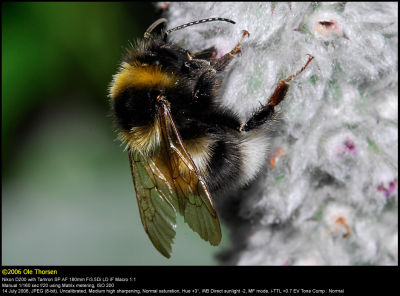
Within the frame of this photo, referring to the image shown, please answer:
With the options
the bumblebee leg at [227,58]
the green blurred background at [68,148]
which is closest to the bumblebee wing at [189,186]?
the bumblebee leg at [227,58]

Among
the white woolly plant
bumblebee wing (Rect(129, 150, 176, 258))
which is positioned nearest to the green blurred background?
the white woolly plant

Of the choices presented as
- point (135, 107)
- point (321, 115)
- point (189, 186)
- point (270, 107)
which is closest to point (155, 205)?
point (189, 186)

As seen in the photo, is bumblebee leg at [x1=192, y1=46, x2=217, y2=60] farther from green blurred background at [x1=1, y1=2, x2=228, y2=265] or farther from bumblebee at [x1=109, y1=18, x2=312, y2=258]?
green blurred background at [x1=1, y1=2, x2=228, y2=265]

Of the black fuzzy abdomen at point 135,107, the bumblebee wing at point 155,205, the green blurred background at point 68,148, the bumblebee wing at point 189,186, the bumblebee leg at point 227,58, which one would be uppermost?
the bumblebee leg at point 227,58

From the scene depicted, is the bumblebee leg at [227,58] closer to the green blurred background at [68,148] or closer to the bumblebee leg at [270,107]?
the bumblebee leg at [270,107]
